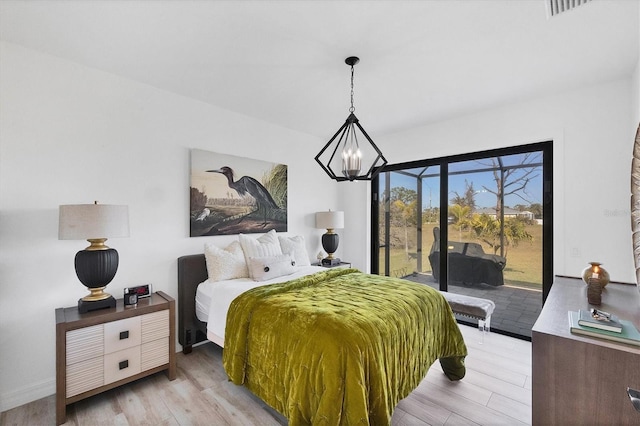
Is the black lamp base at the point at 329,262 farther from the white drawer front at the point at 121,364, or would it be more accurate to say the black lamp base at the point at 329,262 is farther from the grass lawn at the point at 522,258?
the white drawer front at the point at 121,364

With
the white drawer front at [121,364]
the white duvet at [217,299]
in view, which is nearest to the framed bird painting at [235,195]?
the white duvet at [217,299]

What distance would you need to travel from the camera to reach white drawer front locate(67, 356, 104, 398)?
79.0 inches

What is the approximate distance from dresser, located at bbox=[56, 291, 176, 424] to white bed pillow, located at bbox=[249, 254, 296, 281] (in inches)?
31.2

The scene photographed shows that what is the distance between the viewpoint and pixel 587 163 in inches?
111

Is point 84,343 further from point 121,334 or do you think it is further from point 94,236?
point 94,236

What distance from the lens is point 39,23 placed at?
1.93 metres

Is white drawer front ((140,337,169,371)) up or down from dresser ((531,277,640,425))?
down

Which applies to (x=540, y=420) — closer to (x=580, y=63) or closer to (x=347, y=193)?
(x=580, y=63)

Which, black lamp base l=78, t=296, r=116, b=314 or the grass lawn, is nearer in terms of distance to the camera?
black lamp base l=78, t=296, r=116, b=314

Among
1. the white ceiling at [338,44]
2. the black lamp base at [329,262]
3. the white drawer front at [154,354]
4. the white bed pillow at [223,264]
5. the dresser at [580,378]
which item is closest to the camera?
the dresser at [580,378]

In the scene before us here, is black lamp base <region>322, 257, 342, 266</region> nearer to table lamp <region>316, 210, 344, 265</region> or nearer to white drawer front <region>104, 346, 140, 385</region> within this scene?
table lamp <region>316, 210, 344, 265</region>

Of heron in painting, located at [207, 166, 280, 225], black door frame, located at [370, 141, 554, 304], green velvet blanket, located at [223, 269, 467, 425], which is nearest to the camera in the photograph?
green velvet blanket, located at [223, 269, 467, 425]

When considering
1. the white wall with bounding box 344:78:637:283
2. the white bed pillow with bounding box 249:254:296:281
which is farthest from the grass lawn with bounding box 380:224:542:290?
the white bed pillow with bounding box 249:254:296:281

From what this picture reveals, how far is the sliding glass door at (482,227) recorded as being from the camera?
3.27 m
